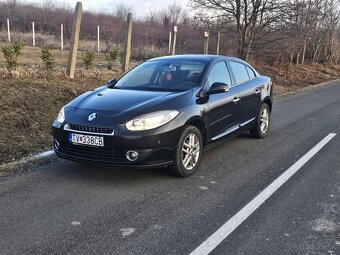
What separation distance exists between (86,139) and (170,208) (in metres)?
1.32

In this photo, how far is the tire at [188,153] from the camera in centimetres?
515

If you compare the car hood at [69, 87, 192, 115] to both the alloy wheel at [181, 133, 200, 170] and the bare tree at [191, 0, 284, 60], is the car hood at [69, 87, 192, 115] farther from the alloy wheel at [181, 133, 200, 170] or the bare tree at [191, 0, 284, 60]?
the bare tree at [191, 0, 284, 60]

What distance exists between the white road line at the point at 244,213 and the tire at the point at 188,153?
1.00 m

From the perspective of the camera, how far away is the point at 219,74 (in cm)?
632

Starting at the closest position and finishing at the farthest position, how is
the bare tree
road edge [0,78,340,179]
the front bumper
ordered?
the front bumper
road edge [0,78,340,179]
the bare tree

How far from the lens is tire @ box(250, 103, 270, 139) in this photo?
757 centimetres

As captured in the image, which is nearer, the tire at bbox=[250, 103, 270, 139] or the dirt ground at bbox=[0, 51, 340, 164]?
the dirt ground at bbox=[0, 51, 340, 164]

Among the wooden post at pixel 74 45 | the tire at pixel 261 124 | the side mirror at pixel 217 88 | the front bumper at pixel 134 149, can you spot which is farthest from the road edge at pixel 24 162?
the wooden post at pixel 74 45

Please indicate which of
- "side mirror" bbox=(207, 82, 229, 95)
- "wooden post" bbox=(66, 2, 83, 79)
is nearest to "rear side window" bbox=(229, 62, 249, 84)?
"side mirror" bbox=(207, 82, 229, 95)

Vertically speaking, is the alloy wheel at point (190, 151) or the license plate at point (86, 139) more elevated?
the license plate at point (86, 139)

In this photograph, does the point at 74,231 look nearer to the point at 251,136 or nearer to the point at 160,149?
the point at 160,149

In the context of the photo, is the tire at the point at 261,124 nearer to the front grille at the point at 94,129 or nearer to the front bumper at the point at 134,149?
the front bumper at the point at 134,149

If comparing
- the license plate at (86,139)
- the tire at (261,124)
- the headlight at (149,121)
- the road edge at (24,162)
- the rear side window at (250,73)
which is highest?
the rear side window at (250,73)

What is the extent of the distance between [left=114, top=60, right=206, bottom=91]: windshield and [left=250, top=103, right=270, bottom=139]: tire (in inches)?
76.9
